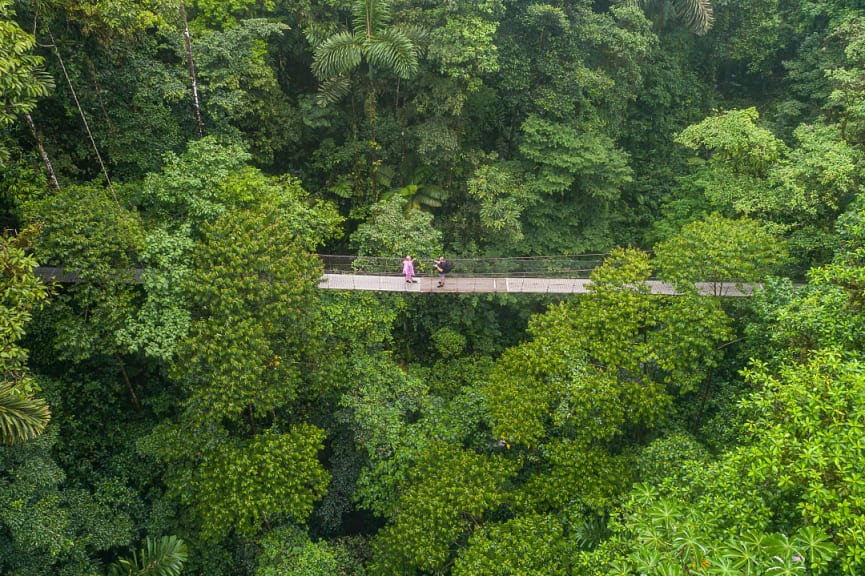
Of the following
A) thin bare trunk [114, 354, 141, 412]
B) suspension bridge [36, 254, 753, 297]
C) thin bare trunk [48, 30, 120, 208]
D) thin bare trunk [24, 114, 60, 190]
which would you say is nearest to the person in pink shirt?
suspension bridge [36, 254, 753, 297]

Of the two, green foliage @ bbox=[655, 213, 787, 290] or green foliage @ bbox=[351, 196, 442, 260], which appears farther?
green foliage @ bbox=[351, 196, 442, 260]

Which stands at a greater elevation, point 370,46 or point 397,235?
point 370,46

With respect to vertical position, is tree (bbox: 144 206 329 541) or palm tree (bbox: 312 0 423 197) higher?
palm tree (bbox: 312 0 423 197)

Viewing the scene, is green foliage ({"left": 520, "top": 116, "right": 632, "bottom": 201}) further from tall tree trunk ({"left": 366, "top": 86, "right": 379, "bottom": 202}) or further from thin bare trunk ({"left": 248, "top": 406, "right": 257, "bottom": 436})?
thin bare trunk ({"left": 248, "top": 406, "right": 257, "bottom": 436})

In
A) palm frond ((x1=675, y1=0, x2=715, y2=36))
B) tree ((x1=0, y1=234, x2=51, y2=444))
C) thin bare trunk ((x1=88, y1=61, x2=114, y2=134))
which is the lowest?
tree ((x1=0, y1=234, x2=51, y2=444))

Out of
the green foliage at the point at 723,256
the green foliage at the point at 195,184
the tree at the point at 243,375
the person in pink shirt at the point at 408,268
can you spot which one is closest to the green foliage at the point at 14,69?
the green foliage at the point at 195,184

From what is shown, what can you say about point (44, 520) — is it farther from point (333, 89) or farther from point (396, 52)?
point (396, 52)

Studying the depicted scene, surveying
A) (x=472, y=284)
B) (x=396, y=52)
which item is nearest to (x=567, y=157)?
(x=472, y=284)
